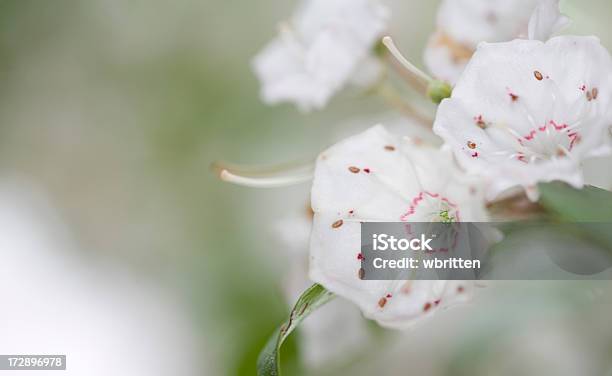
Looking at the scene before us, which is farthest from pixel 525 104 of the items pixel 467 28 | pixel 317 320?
pixel 317 320

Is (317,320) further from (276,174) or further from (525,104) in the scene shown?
(525,104)

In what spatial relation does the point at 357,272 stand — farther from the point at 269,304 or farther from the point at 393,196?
the point at 269,304

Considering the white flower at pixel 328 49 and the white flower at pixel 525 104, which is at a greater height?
the white flower at pixel 328 49

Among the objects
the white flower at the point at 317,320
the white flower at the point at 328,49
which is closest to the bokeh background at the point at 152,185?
the white flower at the point at 317,320

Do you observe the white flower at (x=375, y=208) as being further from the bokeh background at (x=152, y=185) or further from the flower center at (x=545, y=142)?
the bokeh background at (x=152, y=185)

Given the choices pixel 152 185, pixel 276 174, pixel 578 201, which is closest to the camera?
pixel 578 201
